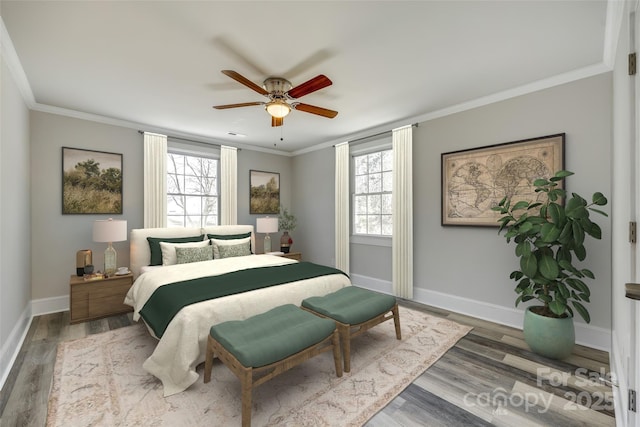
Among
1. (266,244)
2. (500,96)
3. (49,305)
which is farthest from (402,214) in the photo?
(49,305)

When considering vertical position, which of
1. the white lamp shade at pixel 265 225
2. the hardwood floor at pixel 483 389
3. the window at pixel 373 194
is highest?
the window at pixel 373 194

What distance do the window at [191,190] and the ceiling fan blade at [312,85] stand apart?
10.1ft

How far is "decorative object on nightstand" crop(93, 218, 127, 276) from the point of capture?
3.45m

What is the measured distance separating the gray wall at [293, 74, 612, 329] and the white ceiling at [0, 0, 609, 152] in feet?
0.76

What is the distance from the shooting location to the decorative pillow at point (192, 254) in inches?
149

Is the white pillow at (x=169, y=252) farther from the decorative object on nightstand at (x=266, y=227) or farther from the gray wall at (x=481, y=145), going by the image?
the gray wall at (x=481, y=145)

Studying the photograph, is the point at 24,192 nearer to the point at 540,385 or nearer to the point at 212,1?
the point at 212,1

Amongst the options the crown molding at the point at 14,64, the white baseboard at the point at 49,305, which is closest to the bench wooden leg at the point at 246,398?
the crown molding at the point at 14,64

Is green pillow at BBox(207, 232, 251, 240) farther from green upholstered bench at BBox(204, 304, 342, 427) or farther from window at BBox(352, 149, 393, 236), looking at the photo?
green upholstered bench at BBox(204, 304, 342, 427)

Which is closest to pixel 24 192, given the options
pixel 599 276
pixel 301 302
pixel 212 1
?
pixel 212 1

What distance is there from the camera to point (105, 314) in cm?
345

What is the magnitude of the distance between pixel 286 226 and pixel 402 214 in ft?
8.41

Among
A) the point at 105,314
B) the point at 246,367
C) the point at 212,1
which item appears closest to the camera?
the point at 246,367

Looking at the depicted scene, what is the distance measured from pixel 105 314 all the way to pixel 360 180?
4.25 metres
